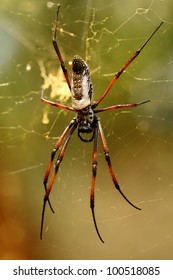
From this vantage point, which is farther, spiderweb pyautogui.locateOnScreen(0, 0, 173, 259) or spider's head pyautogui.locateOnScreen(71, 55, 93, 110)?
spiderweb pyautogui.locateOnScreen(0, 0, 173, 259)

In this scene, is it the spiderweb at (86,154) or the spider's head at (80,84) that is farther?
the spiderweb at (86,154)

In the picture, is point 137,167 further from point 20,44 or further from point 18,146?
point 20,44

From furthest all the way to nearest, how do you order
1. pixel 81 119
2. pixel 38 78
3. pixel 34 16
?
1. pixel 38 78
2. pixel 34 16
3. pixel 81 119

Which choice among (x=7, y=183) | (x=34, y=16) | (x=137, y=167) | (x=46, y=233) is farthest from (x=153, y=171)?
(x=34, y=16)

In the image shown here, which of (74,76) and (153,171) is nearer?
(74,76)

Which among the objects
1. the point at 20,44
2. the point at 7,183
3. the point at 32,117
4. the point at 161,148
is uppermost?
the point at 20,44
